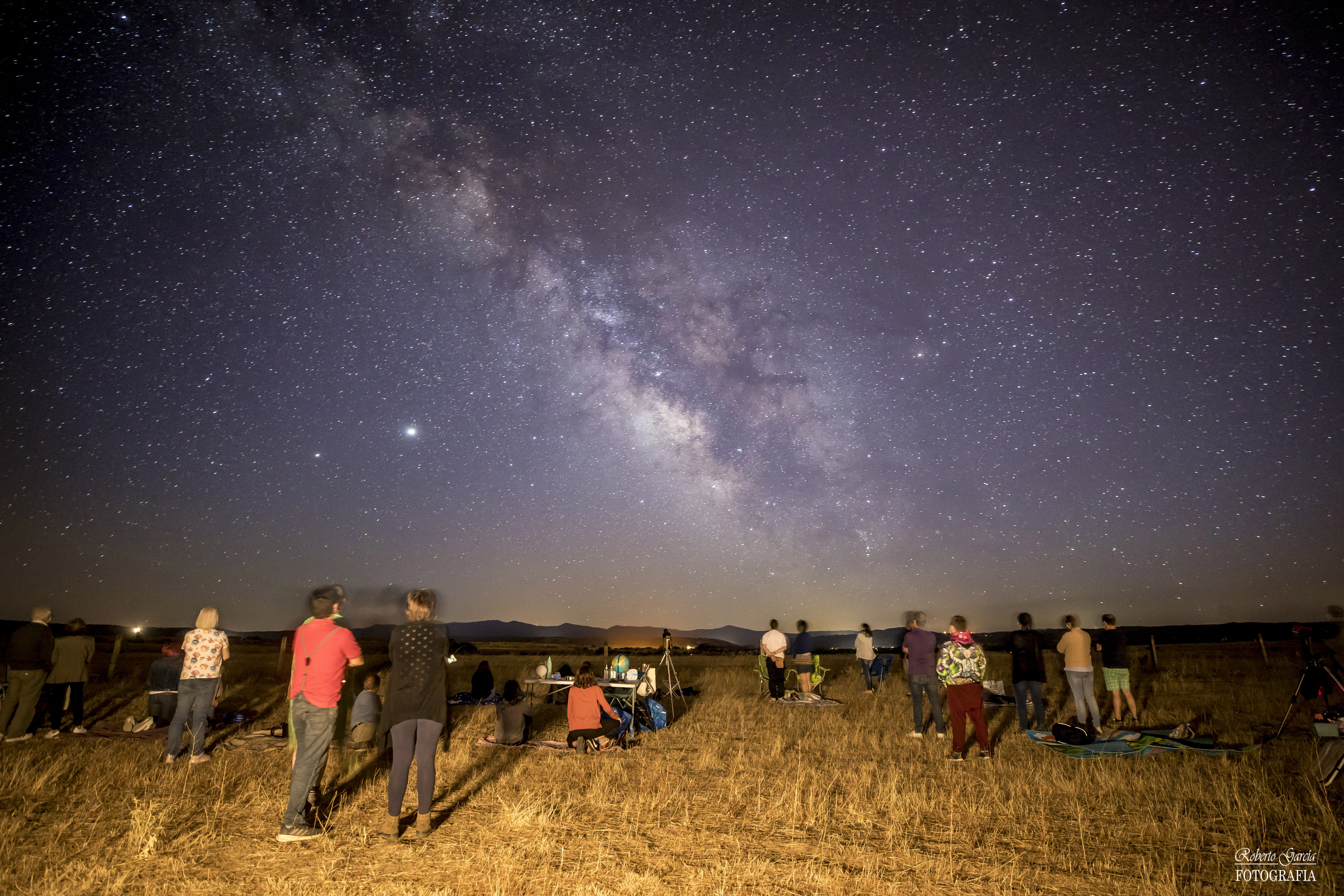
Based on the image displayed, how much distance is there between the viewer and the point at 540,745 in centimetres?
969

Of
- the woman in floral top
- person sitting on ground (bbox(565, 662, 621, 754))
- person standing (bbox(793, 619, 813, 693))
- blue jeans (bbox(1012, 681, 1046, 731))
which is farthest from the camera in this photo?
person standing (bbox(793, 619, 813, 693))

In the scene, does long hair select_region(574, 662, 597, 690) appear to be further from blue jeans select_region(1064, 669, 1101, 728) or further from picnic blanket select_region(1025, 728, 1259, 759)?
blue jeans select_region(1064, 669, 1101, 728)

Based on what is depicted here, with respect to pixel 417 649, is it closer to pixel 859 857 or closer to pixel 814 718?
pixel 859 857

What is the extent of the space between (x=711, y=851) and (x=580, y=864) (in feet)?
3.61

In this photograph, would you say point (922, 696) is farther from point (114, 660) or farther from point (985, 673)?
point (114, 660)

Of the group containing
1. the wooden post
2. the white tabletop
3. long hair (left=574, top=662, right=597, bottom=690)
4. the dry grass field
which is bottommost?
the wooden post

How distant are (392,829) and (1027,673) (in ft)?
30.7

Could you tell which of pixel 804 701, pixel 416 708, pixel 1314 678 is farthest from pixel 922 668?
pixel 416 708

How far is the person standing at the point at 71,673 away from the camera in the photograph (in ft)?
32.0

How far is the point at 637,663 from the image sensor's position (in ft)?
117

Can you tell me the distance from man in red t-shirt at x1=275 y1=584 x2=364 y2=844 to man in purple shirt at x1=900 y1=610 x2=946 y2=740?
8352 millimetres

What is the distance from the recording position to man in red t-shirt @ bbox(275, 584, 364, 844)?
535 cm

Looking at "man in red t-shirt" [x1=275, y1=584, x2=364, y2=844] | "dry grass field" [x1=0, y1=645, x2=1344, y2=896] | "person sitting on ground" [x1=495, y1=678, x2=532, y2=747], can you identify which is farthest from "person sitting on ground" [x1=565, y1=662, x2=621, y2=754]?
"man in red t-shirt" [x1=275, y1=584, x2=364, y2=844]

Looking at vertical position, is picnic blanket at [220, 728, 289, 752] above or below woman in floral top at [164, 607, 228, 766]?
below
